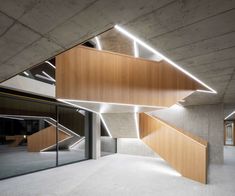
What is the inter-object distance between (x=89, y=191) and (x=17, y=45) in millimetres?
3871

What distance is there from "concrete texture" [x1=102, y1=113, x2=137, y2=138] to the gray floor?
6.63ft

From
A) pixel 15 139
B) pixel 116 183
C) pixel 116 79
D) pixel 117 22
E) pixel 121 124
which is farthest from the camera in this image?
pixel 15 139

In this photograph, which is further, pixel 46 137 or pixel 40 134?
pixel 46 137

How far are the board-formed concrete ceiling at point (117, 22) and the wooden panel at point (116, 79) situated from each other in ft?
7.46

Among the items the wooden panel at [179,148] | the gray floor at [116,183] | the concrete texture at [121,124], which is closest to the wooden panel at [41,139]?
the concrete texture at [121,124]

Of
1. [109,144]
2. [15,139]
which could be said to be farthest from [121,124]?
[15,139]

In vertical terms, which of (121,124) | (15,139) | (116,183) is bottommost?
(15,139)

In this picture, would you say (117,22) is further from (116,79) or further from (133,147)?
(133,147)

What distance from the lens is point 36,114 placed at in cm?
Answer: 941

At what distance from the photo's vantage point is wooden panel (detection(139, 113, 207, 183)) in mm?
5320

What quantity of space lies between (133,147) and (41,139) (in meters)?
5.34

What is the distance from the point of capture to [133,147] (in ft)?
33.0

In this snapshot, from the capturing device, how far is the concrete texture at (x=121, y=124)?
7.92 m

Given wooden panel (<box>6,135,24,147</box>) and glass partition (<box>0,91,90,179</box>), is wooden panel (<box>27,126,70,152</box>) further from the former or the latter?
wooden panel (<box>6,135,24,147</box>)
